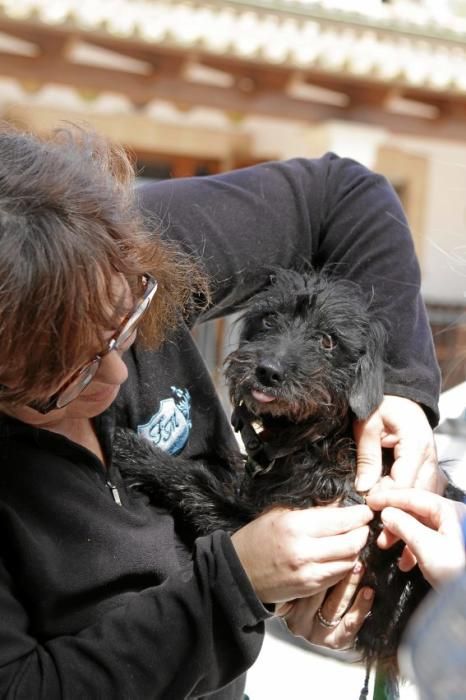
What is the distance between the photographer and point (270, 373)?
1.88 metres

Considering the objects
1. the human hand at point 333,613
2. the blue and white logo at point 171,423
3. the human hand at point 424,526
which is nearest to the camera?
the human hand at point 424,526

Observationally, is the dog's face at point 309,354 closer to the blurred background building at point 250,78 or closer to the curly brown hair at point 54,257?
the curly brown hair at point 54,257

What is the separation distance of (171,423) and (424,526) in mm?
723

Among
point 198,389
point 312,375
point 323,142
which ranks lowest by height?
point 323,142

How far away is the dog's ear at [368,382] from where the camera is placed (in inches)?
72.2

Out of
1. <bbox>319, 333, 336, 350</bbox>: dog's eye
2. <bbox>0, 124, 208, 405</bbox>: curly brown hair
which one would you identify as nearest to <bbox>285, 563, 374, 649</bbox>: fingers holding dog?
<bbox>319, 333, 336, 350</bbox>: dog's eye

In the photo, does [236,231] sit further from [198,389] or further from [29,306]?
[29,306]

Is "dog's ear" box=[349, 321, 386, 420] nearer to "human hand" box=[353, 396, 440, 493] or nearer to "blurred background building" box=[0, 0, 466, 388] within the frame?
"human hand" box=[353, 396, 440, 493]

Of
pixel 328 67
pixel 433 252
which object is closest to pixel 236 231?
pixel 433 252

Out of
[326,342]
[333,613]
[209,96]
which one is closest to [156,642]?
[333,613]

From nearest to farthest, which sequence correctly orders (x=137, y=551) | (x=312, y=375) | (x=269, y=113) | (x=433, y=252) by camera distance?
(x=137, y=551), (x=312, y=375), (x=433, y=252), (x=269, y=113)

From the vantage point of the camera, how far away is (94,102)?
28.6 feet

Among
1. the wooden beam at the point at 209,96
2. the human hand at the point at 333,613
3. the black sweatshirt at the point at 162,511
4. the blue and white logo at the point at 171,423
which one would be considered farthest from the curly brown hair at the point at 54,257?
the wooden beam at the point at 209,96

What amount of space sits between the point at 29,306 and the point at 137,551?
55 centimetres
